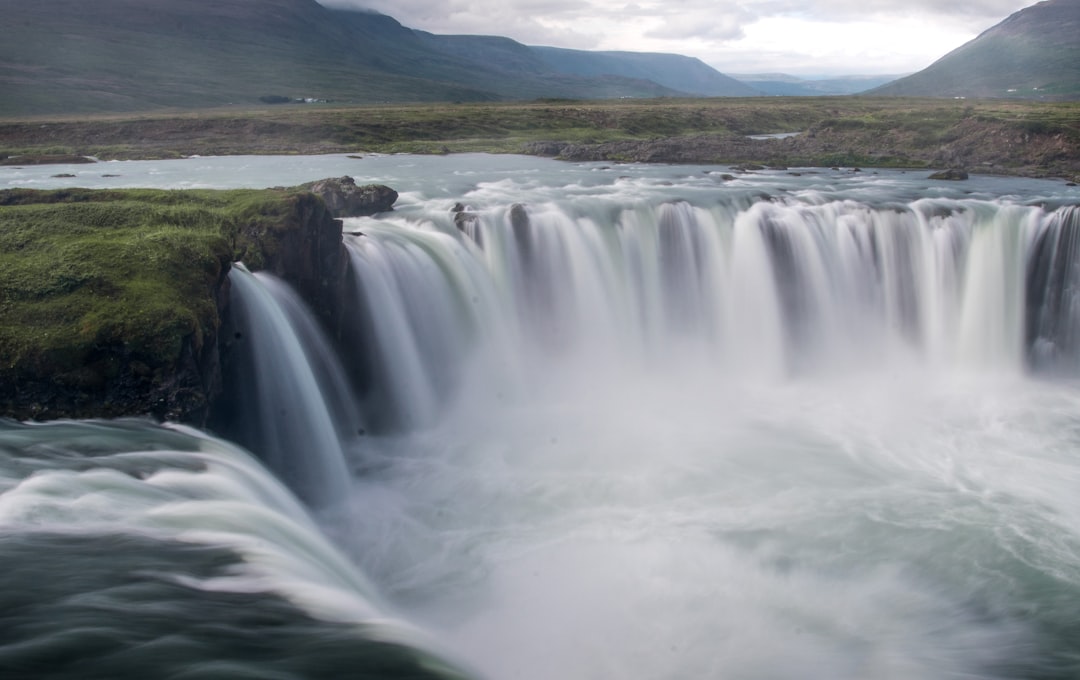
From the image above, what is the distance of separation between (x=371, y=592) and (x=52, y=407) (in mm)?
5319

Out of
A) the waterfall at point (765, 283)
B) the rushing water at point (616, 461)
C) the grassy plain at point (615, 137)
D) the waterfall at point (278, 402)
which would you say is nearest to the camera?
the rushing water at point (616, 461)

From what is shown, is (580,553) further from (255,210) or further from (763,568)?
(255,210)

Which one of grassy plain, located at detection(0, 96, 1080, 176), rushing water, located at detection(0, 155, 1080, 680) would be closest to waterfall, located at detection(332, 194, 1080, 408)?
rushing water, located at detection(0, 155, 1080, 680)

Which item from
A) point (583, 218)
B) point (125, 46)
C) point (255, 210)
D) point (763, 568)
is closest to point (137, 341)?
point (255, 210)

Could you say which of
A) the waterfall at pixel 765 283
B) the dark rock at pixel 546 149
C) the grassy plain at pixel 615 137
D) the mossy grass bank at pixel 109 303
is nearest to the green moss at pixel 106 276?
the mossy grass bank at pixel 109 303

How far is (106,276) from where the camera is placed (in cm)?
1343

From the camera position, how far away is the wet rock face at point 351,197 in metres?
23.4

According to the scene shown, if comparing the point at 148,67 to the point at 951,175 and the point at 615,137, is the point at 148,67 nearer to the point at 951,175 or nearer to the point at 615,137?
the point at 615,137

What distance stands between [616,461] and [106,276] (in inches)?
415

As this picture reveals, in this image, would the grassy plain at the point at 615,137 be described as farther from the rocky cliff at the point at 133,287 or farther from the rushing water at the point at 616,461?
the rocky cliff at the point at 133,287

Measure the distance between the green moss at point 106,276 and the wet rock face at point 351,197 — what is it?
5038 mm

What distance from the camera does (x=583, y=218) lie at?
24.4 meters

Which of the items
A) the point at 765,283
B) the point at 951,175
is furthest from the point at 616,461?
the point at 951,175

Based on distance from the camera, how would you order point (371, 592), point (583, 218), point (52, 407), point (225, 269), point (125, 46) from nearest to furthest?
point (371, 592)
point (52, 407)
point (225, 269)
point (583, 218)
point (125, 46)
